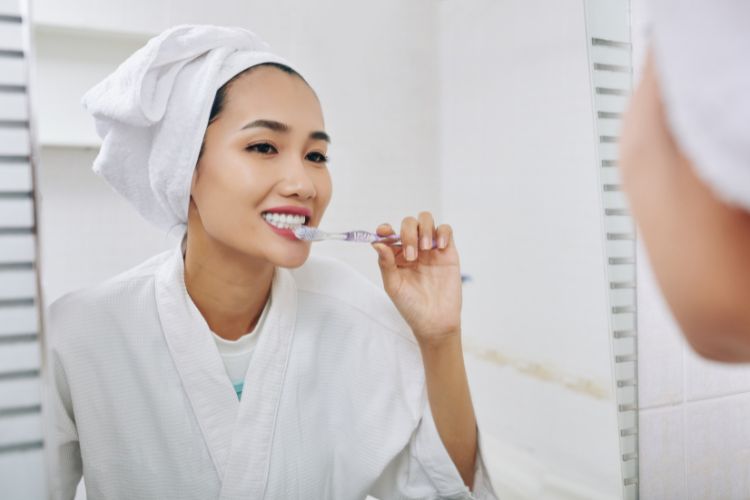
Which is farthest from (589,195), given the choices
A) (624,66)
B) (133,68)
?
(133,68)

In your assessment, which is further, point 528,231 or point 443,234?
point 528,231

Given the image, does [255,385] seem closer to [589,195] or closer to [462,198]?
[462,198]

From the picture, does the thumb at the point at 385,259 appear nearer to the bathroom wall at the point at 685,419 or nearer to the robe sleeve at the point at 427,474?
the robe sleeve at the point at 427,474

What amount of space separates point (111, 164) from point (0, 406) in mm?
292

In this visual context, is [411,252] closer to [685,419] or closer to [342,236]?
[342,236]

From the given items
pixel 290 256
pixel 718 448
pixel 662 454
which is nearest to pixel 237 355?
pixel 290 256

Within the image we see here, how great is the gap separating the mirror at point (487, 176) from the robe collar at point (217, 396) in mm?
83

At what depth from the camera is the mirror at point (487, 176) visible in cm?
69

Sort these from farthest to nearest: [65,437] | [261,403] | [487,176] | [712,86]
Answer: [487,176], [261,403], [65,437], [712,86]

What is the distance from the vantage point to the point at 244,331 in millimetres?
876

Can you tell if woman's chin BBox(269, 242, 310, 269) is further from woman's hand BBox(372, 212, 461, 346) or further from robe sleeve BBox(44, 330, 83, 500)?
robe sleeve BBox(44, 330, 83, 500)

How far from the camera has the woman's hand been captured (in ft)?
2.82

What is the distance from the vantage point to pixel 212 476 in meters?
0.79

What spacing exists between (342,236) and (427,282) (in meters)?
0.16
